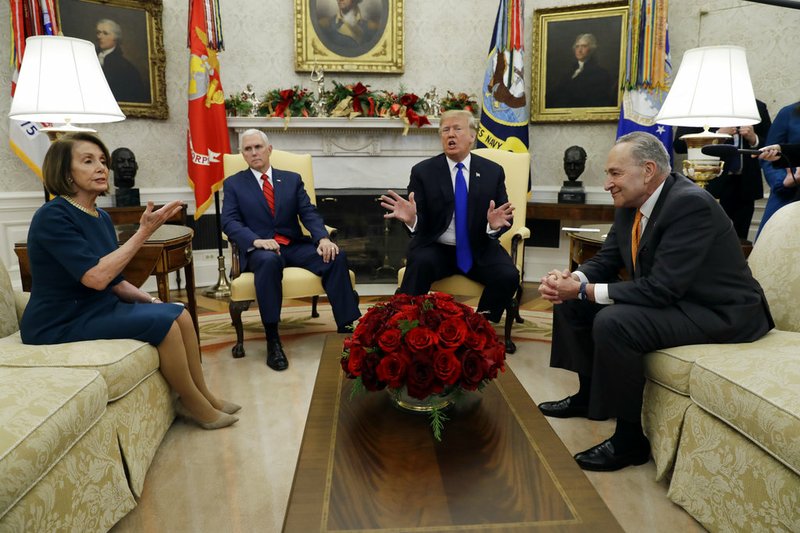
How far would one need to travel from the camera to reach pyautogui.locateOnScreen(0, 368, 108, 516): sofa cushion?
1402 millimetres

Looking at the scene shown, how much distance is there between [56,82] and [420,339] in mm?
2519

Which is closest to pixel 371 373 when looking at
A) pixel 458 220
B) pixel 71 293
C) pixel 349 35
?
pixel 71 293

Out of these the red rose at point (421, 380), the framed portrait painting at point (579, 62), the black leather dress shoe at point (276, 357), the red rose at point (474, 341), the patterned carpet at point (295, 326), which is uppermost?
the framed portrait painting at point (579, 62)

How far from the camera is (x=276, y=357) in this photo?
3.32m

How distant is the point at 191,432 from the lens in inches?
99.0

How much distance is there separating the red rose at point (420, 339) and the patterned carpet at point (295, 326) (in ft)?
7.43

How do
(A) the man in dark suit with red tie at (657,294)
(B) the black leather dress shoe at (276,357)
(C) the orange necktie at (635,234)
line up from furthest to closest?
(B) the black leather dress shoe at (276,357) → (C) the orange necktie at (635,234) → (A) the man in dark suit with red tie at (657,294)

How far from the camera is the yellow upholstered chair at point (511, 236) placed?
11.3 ft

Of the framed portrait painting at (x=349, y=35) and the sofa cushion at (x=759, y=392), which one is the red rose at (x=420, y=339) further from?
the framed portrait painting at (x=349, y=35)

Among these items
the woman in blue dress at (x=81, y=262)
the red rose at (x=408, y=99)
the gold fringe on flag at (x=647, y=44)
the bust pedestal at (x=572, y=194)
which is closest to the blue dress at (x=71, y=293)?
the woman in blue dress at (x=81, y=262)

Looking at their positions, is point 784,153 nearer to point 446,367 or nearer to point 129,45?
point 446,367

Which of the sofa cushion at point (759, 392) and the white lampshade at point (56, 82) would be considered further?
the white lampshade at point (56, 82)

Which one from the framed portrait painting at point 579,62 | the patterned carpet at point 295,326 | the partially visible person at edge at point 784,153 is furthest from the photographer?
the framed portrait painting at point 579,62

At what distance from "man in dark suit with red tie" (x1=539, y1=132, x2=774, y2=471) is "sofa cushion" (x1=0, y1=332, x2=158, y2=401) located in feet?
5.74
